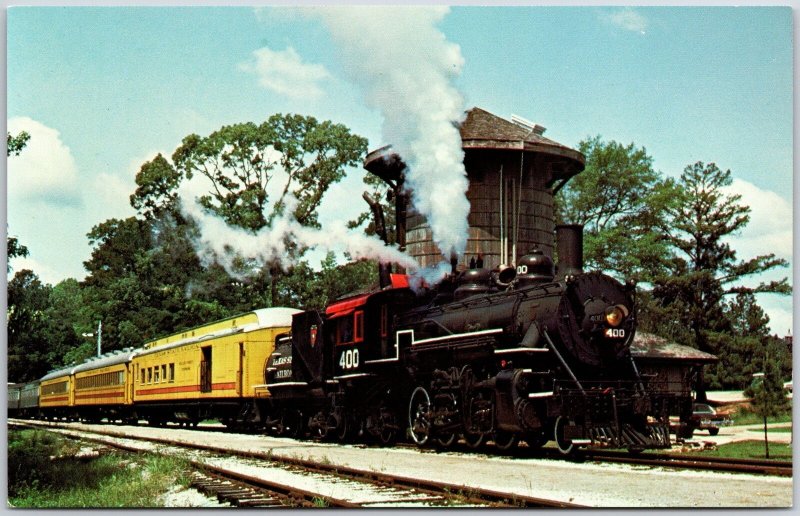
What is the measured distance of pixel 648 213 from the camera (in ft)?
102

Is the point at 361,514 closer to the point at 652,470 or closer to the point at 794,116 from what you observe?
the point at 652,470

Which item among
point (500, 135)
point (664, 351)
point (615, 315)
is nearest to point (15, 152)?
point (615, 315)

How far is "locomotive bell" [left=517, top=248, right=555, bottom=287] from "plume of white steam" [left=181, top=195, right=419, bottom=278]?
3624 mm

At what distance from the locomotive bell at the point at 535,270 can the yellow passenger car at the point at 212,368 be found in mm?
9600

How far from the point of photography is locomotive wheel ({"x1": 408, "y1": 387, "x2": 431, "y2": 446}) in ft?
53.3

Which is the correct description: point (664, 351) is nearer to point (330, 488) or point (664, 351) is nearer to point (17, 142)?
point (330, 488)

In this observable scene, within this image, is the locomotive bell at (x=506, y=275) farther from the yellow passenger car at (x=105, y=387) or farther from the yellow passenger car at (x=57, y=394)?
the yellow passenger car at (x=57, y=394)

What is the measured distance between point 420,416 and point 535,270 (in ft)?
11.5

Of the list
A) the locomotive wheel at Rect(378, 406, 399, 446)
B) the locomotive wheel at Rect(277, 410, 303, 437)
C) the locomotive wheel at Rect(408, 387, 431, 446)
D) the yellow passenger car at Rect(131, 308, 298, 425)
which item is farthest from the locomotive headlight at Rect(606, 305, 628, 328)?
the yellow passenger car at Rect(131, 308, 298, 425)

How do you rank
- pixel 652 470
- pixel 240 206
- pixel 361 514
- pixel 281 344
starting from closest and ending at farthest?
1. pixel 361 514
2. pixel 652 470
3. pixel 281 344
4. pixel 240 206

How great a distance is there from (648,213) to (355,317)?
16227 millimetres

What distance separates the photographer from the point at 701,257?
2400 cm

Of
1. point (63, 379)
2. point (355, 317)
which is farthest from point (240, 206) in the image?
point (63, 379)

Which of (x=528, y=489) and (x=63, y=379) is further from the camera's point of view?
(x=63, y=379)
